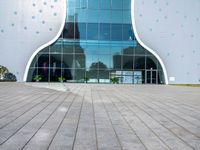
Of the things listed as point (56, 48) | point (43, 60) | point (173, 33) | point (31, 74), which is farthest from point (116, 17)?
point (31, 74)

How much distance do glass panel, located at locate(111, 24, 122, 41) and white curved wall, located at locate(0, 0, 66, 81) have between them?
7.18 m

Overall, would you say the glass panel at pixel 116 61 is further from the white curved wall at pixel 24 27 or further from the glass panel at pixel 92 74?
the white curved wall at pixel 24 27

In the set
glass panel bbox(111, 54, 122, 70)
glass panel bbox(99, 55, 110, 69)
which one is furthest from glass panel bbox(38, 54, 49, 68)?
glass panel bbox(111, 54, 122, 70)

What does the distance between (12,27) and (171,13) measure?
71.6 ft

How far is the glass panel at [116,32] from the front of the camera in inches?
1387

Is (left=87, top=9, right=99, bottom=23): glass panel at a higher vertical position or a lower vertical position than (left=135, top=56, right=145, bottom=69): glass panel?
higher

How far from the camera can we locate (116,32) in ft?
116

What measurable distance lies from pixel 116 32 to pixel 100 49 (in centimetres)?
328

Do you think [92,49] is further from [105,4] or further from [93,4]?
[105,4]

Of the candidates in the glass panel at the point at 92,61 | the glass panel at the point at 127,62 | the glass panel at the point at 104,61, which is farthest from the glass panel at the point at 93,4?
the glass panel at the point at 127,62

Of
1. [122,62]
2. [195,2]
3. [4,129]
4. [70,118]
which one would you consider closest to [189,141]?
[70,118]

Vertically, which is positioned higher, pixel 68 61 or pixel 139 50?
pixel 139 50

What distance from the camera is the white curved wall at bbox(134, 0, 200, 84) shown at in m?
34.3

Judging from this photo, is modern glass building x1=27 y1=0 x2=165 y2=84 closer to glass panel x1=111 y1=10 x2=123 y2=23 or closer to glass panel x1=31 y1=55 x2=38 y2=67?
glass panel x1=111 y1=10 x2=123 y2=23
